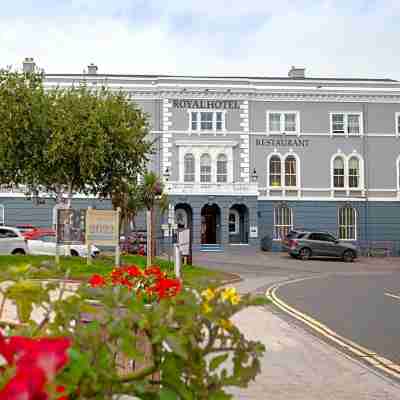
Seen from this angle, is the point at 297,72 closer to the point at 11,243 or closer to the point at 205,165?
the point at 205,165

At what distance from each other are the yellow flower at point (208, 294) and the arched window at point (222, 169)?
134ft

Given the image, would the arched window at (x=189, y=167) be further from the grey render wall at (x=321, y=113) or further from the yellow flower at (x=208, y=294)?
the yellow flower at (x=208, y=294)

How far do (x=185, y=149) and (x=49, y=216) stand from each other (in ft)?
35.4

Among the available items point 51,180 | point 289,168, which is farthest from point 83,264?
point 289,168

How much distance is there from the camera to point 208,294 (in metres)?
1.98

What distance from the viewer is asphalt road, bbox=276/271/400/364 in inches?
393

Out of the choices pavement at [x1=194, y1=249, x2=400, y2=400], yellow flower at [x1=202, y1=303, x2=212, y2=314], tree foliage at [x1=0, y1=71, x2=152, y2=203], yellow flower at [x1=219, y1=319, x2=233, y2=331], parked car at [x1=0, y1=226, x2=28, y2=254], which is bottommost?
pavement at [x1=194, y1=249, x2=400, y2=400]

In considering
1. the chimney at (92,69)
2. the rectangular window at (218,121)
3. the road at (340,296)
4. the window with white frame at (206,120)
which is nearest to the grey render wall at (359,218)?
the rectangular window at (218,121)

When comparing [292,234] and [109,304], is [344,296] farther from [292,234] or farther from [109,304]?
[292,234]

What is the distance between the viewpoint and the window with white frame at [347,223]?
43562 millimetres

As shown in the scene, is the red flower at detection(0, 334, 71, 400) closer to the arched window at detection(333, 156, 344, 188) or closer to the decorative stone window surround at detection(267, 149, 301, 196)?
the decorative stone window surround at detection(267, 149, 301, 196)

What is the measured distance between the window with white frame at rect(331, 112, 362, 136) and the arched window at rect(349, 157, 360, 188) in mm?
1971

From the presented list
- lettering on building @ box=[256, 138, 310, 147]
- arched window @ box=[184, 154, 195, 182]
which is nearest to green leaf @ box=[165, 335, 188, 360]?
arched window @ box=[184, 154, 195, 182]

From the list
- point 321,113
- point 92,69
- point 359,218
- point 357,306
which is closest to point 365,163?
point 359,218
